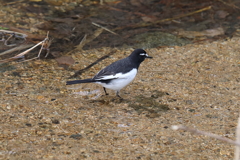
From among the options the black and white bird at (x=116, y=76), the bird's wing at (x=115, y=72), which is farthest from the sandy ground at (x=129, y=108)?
the bird's wing at (x=115, y=72)

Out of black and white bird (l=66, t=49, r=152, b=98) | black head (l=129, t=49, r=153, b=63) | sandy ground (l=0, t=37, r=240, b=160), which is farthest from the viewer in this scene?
black head (l=129, t=49, r=153, b=63)

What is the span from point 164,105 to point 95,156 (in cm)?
164

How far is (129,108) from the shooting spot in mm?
5078

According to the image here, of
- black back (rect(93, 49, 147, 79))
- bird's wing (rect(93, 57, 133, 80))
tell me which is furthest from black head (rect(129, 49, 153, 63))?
bird's wing (rect(93, 57, 133, 80))

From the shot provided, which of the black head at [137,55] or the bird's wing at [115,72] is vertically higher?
the black head at [137,55]

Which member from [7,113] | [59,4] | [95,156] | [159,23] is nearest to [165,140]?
[95,156]

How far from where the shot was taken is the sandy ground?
397cm

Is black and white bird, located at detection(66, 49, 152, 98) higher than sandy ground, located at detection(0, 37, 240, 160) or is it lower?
higher

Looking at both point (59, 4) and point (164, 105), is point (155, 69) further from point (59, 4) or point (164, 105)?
point (59, 4)

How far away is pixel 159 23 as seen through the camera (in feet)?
25.7

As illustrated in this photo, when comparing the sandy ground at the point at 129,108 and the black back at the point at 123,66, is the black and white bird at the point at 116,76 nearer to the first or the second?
the black back at the point at 123,66

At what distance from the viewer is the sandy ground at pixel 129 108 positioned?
13.0 feet

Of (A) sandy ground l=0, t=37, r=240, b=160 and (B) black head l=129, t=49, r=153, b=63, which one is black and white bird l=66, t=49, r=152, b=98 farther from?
(A) sandy ground l=0, t=37, r=240, b=160

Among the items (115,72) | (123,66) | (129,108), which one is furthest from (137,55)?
(129,108)
